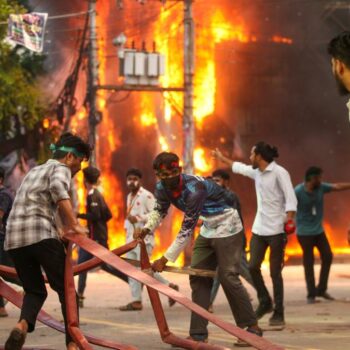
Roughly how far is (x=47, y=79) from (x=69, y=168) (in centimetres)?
2085

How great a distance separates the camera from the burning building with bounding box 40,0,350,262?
27.2 metres

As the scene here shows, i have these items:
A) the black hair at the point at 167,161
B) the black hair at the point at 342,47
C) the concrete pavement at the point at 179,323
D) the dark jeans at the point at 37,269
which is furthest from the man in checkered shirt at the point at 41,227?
the black hair at the point at 342,47

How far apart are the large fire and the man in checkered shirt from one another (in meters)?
18.1

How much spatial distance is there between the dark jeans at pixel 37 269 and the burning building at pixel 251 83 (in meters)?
18.4

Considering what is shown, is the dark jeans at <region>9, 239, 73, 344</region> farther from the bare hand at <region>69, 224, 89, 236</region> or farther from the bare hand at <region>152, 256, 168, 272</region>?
the bare hand at <region>152, 256, 168, 272</region>

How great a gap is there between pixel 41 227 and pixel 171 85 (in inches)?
742

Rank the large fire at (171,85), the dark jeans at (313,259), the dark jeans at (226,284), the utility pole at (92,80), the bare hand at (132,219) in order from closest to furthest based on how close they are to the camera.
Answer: the dark jeans at (226,284)
the bare hand at (132,219)
the dark jeans at (313,259)
the utility pole at (92,80)
the large fire at (171,85)

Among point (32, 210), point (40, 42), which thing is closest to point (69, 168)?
point (32, 210)

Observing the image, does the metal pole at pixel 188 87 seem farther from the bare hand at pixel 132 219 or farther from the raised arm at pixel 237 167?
the raised arm at pixel 237 167

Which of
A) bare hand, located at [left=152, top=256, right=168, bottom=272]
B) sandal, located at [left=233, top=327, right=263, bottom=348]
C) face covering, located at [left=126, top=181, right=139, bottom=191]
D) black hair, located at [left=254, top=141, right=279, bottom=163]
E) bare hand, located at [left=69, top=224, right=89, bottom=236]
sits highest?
black hair, located at [left=254, top=141, right=279, bottom=163]

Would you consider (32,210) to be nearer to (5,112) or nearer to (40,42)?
(40,42)

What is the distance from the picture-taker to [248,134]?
27109 mm

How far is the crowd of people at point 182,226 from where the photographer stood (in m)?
8.49

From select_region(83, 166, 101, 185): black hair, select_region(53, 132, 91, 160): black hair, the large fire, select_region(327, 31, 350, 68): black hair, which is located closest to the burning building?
the large fire
